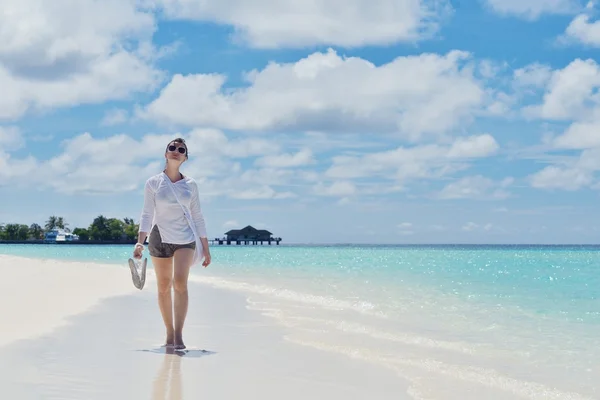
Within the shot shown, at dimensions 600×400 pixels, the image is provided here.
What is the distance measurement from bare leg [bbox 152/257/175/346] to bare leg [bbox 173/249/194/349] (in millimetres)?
76

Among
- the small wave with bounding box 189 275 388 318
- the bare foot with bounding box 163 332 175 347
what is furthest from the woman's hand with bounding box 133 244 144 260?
the small wave with bounding box 189 275 388 318

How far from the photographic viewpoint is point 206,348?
287 inches

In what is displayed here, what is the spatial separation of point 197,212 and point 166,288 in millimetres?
784

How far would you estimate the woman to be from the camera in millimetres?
7000

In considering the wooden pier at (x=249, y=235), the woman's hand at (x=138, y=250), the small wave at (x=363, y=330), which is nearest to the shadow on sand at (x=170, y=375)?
the woman's hand at (x=138, y=250)

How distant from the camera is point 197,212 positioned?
282 inches

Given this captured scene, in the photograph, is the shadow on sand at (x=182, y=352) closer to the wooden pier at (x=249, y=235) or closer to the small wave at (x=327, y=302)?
the small wave at (x=327, y=302)

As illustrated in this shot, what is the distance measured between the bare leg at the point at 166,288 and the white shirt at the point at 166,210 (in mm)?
235

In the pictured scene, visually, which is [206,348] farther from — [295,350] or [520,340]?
[520,340]

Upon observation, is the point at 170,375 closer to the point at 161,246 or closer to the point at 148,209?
the point at 161,246

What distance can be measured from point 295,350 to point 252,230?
146 meters

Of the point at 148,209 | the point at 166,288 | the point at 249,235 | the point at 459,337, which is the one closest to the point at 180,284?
the point at 166,288

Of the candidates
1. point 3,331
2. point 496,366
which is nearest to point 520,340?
point 496,366

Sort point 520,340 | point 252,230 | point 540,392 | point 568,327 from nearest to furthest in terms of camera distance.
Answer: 1. point 540,392
2. point 520,340
3. point 568,327
4. point 252,230
